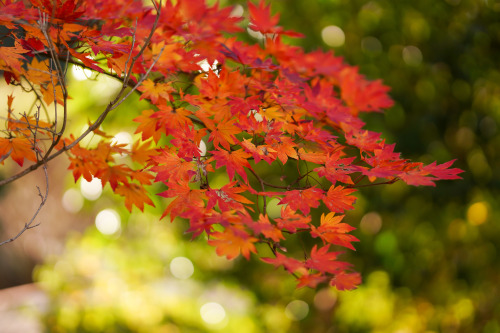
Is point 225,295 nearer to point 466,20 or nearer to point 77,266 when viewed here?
point 77,266

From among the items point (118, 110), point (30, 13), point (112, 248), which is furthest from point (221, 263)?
point (30, 13)

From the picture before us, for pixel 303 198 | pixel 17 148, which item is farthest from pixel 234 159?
pixel 17 148

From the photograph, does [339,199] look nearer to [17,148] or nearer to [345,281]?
[345,281]

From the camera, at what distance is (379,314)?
2736mm

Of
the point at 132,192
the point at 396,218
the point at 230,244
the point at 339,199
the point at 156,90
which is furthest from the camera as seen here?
the point at 396,218

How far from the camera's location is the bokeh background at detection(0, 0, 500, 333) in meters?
2.60

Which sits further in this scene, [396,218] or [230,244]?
[396,218]

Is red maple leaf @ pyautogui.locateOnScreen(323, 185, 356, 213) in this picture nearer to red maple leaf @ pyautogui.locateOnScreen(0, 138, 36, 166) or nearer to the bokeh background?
red maple leaf @ pyautogui.locateOnScreen(0, 138, 36, 166)

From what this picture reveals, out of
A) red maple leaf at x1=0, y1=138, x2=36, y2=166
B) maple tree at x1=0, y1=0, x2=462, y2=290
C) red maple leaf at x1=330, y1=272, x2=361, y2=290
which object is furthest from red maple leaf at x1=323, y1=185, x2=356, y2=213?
red maple leaf at x1=0, y1=138, x2=36, y2=166

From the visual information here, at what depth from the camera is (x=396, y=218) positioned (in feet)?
8.45

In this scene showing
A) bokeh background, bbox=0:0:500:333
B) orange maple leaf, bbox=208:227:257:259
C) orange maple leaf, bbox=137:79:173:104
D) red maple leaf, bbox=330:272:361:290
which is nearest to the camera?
orange maple leaf, bbox=208:227:257:259

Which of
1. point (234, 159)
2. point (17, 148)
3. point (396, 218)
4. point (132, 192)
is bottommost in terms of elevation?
point (396, 218)

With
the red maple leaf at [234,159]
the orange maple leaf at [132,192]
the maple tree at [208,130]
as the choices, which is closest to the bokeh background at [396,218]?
the maple tree at [208,130]

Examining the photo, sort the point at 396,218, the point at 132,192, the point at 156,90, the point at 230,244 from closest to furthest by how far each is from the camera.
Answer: the point at 230,244 < the point at 156,90 < the point at 132,192 < the point at 396,218
